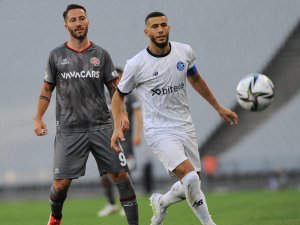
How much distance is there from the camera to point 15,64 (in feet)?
73.8

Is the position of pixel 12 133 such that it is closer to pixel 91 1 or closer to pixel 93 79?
pixel 91 1

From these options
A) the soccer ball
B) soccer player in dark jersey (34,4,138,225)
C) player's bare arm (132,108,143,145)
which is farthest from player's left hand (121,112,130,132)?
player's bare arm (132,108,143,145)

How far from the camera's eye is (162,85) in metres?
6.62

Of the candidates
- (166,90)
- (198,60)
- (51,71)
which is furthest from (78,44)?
(198,60)

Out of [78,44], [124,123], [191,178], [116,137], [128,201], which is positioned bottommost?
[128,201]

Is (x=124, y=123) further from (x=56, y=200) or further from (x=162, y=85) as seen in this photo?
(x=56, y=200)

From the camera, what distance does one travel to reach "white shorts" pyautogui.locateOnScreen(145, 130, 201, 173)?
6512 millimetres

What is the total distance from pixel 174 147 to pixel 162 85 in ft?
1.86

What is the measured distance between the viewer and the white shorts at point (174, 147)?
21.4 ft

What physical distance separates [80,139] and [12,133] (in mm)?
15798

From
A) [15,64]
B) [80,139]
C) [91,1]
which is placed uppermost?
[91,1]

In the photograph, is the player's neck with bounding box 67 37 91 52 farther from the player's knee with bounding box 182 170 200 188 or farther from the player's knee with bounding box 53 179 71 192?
the player's knee with bounding box 182 170 200 188

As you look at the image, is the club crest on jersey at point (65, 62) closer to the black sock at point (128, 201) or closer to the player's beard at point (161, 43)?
the player's beard at point (161, 43)

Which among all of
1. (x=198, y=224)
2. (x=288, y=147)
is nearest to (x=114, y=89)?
(x=198, y=224)
